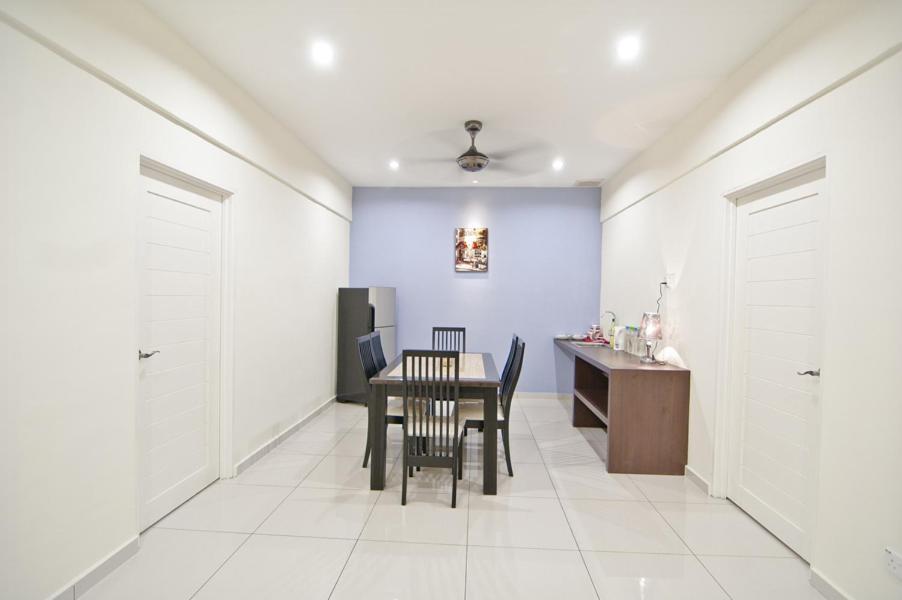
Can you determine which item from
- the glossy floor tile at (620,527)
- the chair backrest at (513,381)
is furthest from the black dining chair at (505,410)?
the glossy floor tile at (620,527)

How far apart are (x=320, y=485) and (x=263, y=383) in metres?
1.04

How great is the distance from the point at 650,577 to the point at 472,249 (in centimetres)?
424

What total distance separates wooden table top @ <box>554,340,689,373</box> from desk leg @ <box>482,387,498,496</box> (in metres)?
1.06

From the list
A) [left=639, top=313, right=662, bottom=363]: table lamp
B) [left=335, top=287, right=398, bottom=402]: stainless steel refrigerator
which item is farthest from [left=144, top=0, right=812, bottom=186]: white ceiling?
[left=335, top=287, right=398, bottom=402]: stainless steel refrigerator

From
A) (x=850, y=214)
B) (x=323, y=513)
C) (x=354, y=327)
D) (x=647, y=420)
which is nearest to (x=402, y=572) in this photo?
(x=323, y=513)

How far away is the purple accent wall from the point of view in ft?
18.4

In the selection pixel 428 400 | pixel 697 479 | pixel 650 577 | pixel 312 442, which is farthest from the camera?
pixel 312 442

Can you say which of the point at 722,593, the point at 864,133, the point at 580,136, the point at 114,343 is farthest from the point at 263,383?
the point at 864,133

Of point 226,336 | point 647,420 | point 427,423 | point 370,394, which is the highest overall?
point 226,336

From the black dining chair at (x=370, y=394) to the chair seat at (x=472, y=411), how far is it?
49cm

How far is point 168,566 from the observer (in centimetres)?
205

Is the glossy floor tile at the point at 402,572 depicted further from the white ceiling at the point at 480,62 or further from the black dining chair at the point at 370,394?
the white ceiling at the point at 480,62

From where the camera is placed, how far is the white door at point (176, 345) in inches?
92.4

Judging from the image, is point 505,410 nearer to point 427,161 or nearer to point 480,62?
point 480,62
